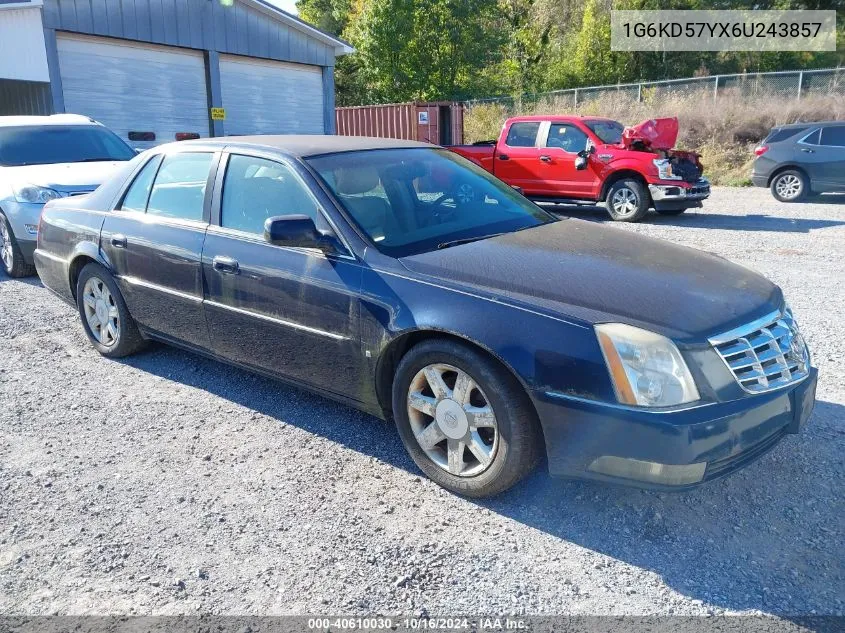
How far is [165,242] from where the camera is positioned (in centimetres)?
426

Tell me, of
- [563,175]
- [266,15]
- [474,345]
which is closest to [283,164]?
[474,345]

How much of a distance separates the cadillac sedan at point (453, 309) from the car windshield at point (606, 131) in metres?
8.70

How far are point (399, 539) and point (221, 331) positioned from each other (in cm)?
176

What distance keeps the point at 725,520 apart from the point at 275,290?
2.41 metres

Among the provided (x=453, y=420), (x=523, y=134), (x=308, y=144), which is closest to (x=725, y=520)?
(x=453, y=420)

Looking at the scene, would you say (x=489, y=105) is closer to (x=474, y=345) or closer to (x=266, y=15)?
(x=266, y=15)

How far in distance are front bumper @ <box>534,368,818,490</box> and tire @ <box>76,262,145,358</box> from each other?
322 cm

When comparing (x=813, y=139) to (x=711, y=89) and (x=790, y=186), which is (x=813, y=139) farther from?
(x=711, y=89)

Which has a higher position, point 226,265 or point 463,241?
point 463,241

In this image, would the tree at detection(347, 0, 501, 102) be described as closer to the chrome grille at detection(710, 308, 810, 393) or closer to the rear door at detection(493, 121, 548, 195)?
the rear door at detection(493, 121, 548, 195)

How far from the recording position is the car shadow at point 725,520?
2602 mm

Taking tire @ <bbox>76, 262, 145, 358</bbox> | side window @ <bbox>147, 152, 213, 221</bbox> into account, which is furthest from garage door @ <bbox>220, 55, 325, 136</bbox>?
side window @ <bbox>147, 152, 213, 221</bbox>

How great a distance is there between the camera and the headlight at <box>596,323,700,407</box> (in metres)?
2.64

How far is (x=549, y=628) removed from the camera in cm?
239
